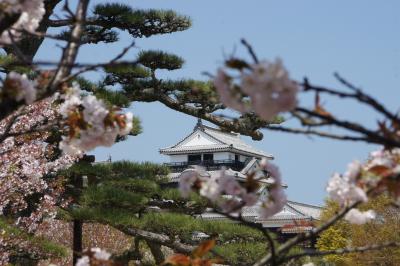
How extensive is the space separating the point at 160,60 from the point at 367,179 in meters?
8.00

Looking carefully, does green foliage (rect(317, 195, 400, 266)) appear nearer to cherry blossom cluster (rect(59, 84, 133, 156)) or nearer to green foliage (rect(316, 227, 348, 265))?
green foliage (rect(316, 227, 348, 265))

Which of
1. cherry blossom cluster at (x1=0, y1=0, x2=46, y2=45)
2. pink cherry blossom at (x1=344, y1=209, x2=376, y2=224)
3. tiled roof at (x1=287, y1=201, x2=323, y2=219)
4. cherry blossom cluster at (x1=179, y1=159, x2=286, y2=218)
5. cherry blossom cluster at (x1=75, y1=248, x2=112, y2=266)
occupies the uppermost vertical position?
cherry blossom cluster at (x1=0, y1=0, x2=46, y2=45)

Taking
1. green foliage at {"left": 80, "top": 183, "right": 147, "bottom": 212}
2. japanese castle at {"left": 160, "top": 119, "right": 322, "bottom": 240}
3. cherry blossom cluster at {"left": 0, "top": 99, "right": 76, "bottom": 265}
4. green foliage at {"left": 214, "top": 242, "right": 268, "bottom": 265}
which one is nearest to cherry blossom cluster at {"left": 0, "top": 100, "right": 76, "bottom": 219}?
cherry blossom cluster at {"left": 0, "top": 99, "right": 76, "bottom": 265}

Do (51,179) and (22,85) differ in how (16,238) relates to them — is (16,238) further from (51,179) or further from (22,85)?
(22,85)

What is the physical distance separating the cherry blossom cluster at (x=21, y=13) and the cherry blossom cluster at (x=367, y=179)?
104 centimetres

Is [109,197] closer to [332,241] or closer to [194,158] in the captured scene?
[332,241]

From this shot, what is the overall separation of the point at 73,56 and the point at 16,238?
21.3ft

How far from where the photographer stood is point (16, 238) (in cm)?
810

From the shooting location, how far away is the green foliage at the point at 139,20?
361 inches

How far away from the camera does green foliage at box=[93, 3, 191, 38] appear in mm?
9177

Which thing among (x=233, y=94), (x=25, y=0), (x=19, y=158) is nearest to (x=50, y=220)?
(x=19, y=158)

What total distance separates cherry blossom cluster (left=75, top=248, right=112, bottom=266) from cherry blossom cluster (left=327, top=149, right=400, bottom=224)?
0.76m

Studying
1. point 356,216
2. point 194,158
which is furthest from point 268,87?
point 194,158

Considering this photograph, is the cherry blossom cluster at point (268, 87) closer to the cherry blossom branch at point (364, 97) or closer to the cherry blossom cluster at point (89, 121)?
the cherry blossom branch at point (364, 97)
